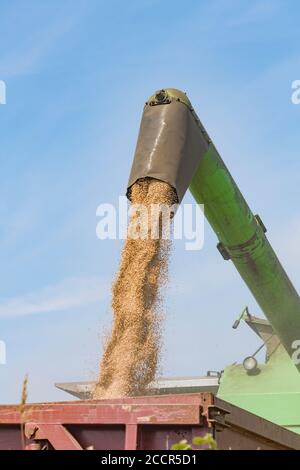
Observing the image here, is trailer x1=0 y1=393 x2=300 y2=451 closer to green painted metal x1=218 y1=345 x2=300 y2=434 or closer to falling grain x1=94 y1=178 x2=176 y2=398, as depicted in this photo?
falling grain x1=94 y1=178 x2=176 y2=398

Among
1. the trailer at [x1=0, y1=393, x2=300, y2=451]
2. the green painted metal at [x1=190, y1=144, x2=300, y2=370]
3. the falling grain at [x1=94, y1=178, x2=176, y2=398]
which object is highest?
the green painted metal at [x1=190, y1=144, x2=300, y2=370]

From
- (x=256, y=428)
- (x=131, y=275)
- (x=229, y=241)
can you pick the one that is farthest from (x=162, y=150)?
(x=256, y=428)

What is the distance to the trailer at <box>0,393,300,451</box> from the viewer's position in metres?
3.88

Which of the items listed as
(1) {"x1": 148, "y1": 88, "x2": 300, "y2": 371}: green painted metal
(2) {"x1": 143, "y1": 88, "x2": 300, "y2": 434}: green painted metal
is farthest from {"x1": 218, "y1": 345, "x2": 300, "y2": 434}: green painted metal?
(1) {"x1": 148, "y1": 88, "x2": 300, "y2": 371}: green painted metal

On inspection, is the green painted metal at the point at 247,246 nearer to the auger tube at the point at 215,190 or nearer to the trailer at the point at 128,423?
the auger tube at the point at 215,190

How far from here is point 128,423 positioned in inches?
156

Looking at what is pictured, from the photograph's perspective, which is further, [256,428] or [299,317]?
[299,317]

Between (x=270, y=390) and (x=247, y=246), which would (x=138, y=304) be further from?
(x=270, y=390)

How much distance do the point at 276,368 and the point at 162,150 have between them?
3083 millimetres

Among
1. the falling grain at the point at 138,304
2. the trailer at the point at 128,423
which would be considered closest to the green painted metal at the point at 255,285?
the falling grain at the point at 138,304

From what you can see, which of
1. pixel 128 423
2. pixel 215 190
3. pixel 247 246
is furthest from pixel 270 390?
pixel 128 423

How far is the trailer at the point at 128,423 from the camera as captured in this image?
153 inches
